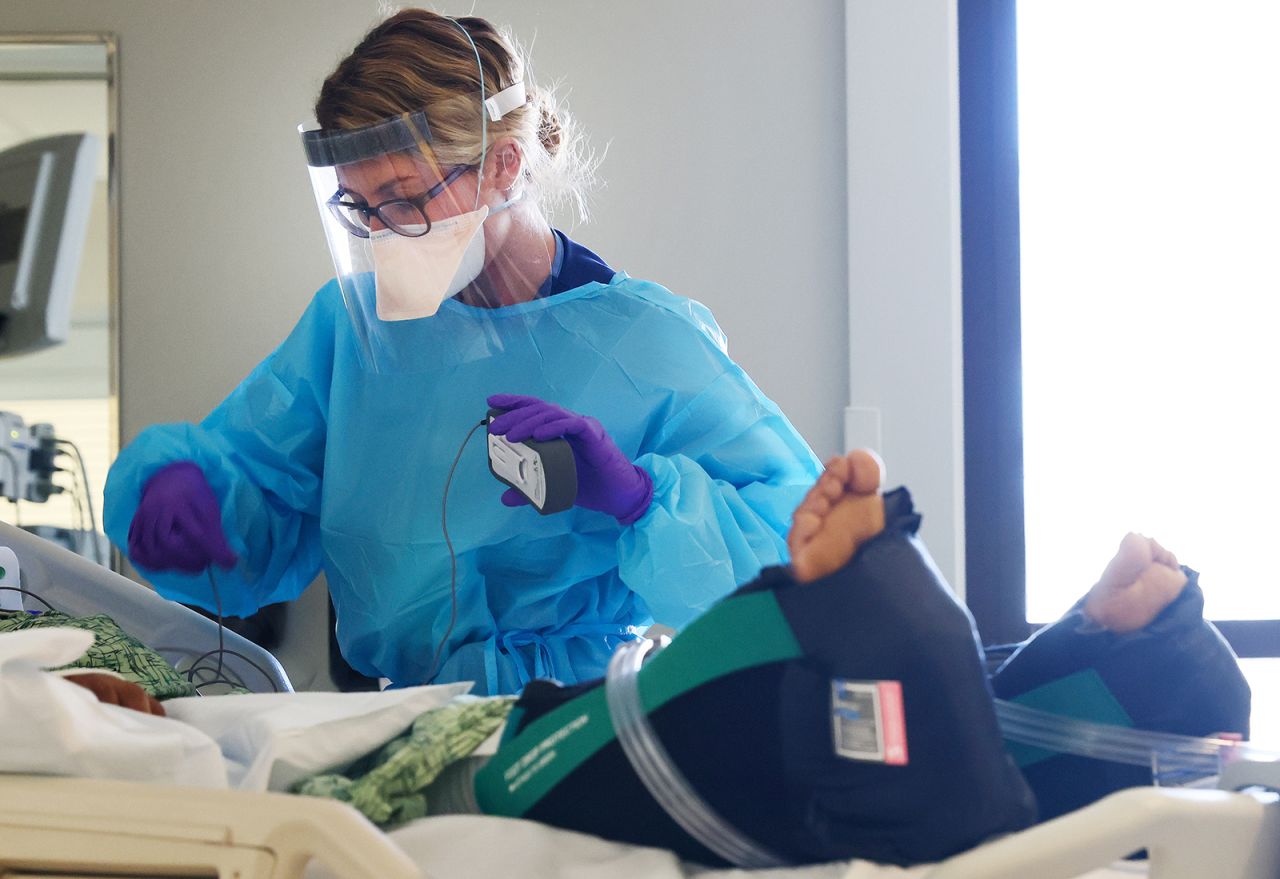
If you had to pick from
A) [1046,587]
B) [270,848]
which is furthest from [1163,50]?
[270,848]

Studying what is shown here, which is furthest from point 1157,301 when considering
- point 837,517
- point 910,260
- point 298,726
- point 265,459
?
point 298,726

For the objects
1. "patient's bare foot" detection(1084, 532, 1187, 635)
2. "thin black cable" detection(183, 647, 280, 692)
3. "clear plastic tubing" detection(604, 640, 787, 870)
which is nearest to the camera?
"clear plastic tubing" detection(604, 640, 787, 870)

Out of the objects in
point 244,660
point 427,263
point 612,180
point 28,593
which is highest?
point 612,180

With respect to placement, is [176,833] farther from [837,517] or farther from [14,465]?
[14,465]

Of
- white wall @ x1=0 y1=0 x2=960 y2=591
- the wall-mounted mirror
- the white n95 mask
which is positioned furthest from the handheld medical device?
the wall-mounted mirror

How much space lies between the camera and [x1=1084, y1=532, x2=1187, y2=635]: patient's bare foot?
96cm

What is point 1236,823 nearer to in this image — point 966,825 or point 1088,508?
point 966,825

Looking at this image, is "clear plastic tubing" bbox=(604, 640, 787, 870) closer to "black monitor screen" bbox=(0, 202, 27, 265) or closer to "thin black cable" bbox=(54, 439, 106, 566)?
"black monitor screen" bbox=(0, 202, 27, 265)

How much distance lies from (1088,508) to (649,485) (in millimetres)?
1581

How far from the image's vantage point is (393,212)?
60.1 inches

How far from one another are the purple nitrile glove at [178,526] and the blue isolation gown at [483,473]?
0.04 metres

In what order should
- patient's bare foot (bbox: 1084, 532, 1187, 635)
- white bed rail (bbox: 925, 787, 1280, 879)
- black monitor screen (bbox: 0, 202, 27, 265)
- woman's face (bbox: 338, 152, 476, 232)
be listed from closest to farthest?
white bed rail (bbox: 925, 787, 1280, 879), patient's bare foot (bbox: 1084, 532, 1187, 635), woman's face (bbox: 338, 152, 476, 232), black monitor screen (bbox: 0, 202, 27, 265)

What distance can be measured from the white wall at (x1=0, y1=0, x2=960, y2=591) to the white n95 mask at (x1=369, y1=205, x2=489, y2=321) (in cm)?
113

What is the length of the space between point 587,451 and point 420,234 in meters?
0.36
